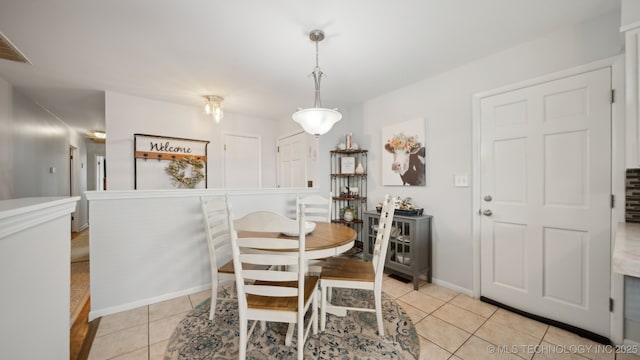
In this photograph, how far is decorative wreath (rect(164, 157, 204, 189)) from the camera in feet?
11.6

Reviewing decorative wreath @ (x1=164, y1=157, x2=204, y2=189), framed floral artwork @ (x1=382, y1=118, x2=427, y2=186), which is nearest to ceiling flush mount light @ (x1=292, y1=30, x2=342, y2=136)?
framed floral artwork @ (x1=382, y1=118, x2=427, y2=186)

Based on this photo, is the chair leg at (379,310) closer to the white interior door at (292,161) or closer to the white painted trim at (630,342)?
the white painted trim at (630,342)

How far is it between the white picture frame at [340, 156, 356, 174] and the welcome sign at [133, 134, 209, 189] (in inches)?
86.4

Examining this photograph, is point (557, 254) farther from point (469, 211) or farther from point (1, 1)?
point (1, 1)

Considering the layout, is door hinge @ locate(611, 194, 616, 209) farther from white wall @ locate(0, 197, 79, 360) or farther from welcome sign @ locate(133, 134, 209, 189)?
welcome sign @ locate(133, 134, 209, 189)

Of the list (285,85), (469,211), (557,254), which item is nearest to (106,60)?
(285,85)

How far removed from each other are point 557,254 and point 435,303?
3.39ft

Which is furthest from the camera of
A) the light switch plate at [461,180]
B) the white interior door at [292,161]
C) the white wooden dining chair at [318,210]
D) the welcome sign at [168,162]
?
the white interior door at [292,161]

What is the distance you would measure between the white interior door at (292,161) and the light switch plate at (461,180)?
219 centimetres

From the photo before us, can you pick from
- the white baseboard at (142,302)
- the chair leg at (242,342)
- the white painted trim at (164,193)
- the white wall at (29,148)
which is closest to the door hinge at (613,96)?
the chair leg at (242,342)

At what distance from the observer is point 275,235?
195 cm

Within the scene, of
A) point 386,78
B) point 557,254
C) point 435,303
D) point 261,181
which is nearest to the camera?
point 557,254

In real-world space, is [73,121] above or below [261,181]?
above

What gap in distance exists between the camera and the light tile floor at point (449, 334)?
1564 mm
